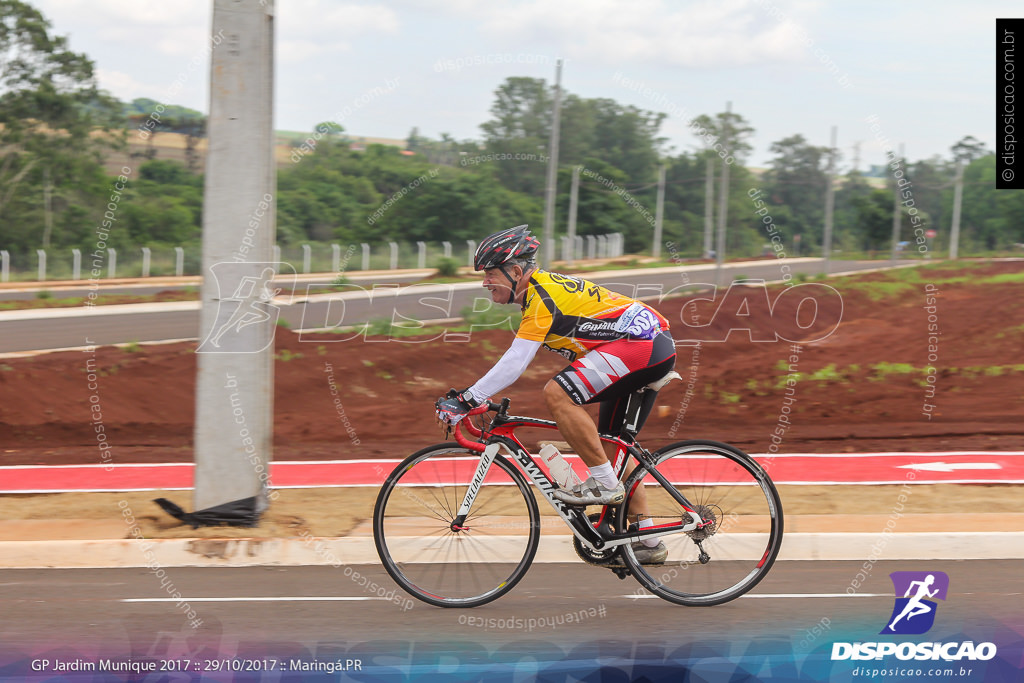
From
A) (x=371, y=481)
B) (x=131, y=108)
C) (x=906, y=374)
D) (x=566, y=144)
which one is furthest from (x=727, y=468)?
(x=566, y=144)

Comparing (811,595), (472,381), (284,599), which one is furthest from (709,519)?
(472,381)

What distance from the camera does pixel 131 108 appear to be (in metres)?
43.1

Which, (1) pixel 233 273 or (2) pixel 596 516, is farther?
(1) pixel 233 273

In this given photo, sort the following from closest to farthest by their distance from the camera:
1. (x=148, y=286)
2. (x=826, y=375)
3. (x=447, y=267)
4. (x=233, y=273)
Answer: (x=233, y=273) → (x=826, y=375) → (x=447, y=267) → (x=148, y=286)

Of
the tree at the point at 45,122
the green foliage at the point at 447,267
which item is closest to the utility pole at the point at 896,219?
the green foliage at the point at 447,267

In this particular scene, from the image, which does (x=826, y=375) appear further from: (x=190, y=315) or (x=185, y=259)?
(x=185, y=259)

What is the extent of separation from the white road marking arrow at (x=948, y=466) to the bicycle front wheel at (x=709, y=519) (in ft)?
13.7

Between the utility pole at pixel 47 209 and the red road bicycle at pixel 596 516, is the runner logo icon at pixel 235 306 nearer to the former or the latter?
the red road bicycle at pixel 596 516

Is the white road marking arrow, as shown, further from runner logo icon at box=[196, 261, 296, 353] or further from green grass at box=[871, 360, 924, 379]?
green grass at box=[871, 360, 924, 379]

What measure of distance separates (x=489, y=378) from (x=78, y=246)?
39526 mm

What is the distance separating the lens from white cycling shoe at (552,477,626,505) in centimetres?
534

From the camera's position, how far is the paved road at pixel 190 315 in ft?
63.3

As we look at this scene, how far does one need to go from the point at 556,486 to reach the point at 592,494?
0.21 m

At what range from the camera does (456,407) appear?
5160mm
